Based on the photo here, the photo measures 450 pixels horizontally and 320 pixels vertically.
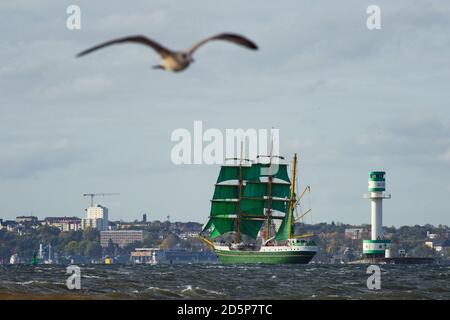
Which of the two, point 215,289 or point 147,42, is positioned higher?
point 147,42

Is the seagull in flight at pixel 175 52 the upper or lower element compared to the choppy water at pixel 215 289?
upper

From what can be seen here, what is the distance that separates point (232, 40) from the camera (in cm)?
3272

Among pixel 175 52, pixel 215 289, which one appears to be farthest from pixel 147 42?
pixel 215 289

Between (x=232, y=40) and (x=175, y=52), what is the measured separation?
61.2 inches

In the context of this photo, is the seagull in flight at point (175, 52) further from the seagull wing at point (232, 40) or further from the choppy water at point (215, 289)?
the choppy water at point (215, 289)

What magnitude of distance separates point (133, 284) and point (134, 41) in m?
61.8

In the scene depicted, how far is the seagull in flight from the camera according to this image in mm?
31328

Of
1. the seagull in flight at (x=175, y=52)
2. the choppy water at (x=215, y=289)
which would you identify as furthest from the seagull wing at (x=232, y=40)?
the choppy water at (x=215, y=289)

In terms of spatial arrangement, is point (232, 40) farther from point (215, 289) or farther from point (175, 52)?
point (215, 289)

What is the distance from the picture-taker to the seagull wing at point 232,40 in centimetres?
3172
